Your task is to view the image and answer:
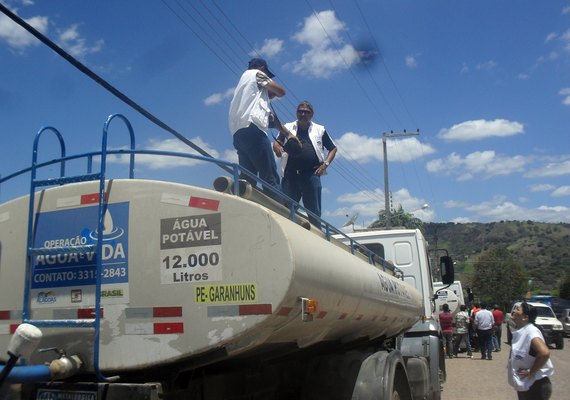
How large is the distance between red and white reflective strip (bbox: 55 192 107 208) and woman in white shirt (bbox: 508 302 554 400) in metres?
4.64

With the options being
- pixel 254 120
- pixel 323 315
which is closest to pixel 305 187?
pixel 254 120

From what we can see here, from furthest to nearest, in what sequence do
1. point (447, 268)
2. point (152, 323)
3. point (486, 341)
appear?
point (486, 341)
point (447, 268)
point (152, 323)

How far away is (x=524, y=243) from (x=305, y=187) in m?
159

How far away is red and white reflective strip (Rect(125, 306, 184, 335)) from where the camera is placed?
10.4 feet

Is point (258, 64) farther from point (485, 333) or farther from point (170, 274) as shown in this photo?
point (485, 333)

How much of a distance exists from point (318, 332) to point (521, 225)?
184m

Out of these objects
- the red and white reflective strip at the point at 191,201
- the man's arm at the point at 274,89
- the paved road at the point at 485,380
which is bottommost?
the paved road at the point at 485,380

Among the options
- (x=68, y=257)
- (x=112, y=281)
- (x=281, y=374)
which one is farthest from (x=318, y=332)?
(x=68, y=257)

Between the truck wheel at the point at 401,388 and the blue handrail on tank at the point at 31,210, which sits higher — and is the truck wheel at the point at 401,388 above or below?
below

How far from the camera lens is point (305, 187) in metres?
7.08

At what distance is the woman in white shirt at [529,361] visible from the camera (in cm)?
584

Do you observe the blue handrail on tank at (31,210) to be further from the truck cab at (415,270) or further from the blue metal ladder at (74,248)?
the truck cab at (415,270)

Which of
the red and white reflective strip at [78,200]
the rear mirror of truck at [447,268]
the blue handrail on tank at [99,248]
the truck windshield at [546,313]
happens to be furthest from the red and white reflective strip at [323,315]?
the truck windshield at [546,313]

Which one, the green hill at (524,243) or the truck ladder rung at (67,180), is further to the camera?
the green hill at (524,243)
